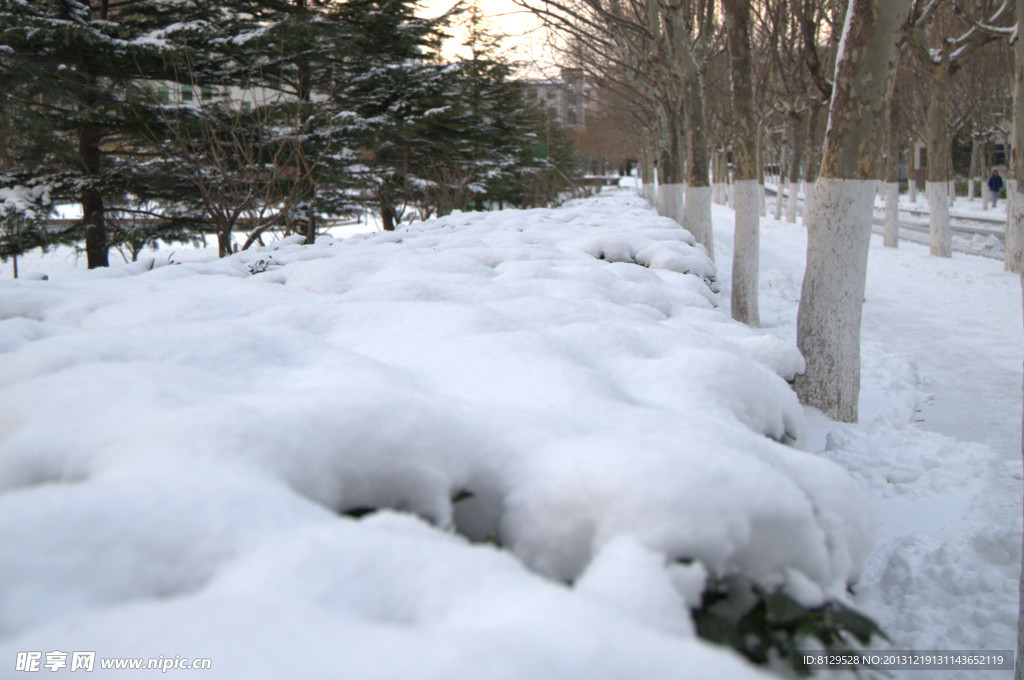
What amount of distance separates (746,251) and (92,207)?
9.79m

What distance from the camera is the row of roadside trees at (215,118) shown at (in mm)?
8188

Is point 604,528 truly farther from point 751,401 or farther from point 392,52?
point 392,52

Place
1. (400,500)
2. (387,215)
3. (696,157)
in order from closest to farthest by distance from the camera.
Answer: (400,500) → (696,157) → (387,215)

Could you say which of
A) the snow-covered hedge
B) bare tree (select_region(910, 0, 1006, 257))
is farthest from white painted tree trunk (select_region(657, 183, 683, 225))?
the snow-covered hedge

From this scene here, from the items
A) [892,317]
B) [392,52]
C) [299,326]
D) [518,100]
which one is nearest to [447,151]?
[392,52]

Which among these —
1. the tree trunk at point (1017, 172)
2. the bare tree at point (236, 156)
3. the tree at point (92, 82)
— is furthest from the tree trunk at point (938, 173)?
the tree at point (92, 82)

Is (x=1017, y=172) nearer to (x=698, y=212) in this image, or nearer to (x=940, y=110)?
(x=698, y=212)

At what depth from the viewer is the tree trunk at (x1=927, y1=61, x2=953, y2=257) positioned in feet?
44.8

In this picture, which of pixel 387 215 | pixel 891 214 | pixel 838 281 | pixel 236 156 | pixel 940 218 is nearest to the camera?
pixel 838 281

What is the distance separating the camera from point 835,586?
1198mm

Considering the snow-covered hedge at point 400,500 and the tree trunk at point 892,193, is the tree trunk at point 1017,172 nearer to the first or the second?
the snow-covered hedge at point 400,500

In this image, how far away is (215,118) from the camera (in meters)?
8.96

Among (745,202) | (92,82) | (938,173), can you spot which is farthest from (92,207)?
(938,173)

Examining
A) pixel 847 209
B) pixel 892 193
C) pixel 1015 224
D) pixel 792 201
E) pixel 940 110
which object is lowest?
pixel 847 209
